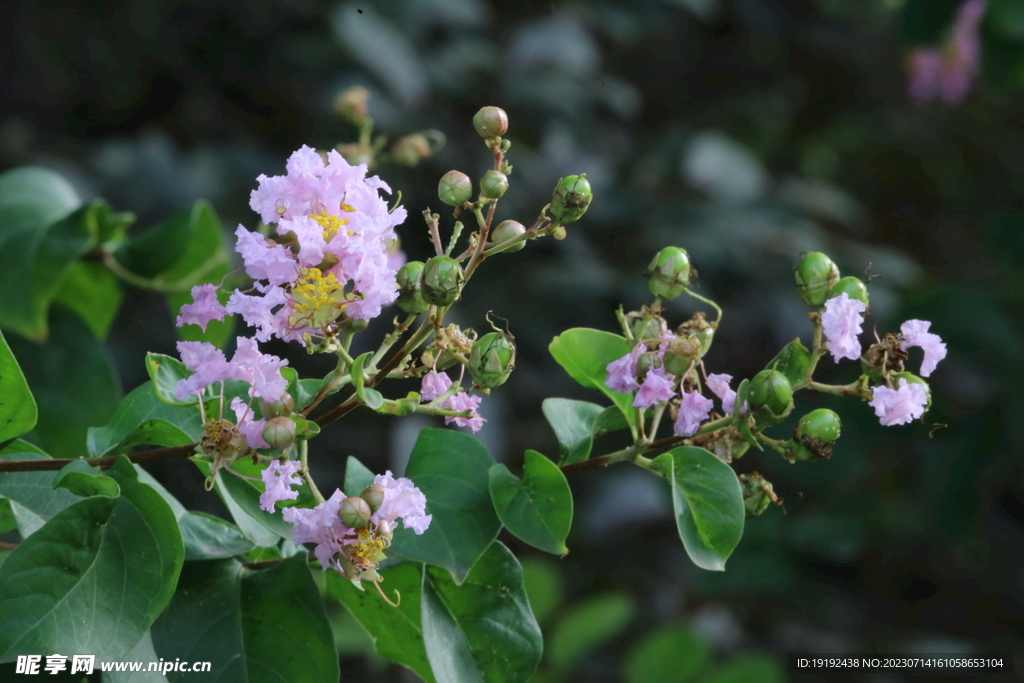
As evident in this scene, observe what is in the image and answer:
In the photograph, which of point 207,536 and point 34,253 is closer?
point 207,536

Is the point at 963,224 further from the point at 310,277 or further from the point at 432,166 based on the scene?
the point at 310,277

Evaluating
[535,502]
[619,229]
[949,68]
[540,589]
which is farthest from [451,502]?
[949,68]

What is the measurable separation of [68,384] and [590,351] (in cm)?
57

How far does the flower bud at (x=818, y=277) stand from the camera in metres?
0.56

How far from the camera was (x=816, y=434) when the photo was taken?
20.6 inches

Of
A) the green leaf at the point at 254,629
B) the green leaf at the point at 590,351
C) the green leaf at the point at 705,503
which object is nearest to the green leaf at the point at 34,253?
the green leaf at the point at 254,629

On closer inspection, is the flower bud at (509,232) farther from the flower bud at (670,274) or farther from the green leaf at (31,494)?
the green leaf at (31,494)

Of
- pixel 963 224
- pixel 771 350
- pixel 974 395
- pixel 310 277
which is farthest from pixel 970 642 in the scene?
pixel 310 277

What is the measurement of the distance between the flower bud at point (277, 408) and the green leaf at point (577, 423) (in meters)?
0.17

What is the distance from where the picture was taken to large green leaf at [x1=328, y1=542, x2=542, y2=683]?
55 centimetres

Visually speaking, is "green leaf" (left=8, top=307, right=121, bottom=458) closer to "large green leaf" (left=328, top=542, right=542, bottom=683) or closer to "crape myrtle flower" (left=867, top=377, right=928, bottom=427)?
"large green leaf" (left=328, top=542, right=542, bottom=683)

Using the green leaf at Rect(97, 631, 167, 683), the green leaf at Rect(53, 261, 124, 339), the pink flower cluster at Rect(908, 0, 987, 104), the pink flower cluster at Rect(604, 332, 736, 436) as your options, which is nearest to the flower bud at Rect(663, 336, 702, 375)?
the pink flower cluster at Rect(604, 332, 736, 436)

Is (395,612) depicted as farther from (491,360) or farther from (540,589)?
(540,589)

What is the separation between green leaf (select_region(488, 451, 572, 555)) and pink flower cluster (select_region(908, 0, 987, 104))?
7.81 ft
